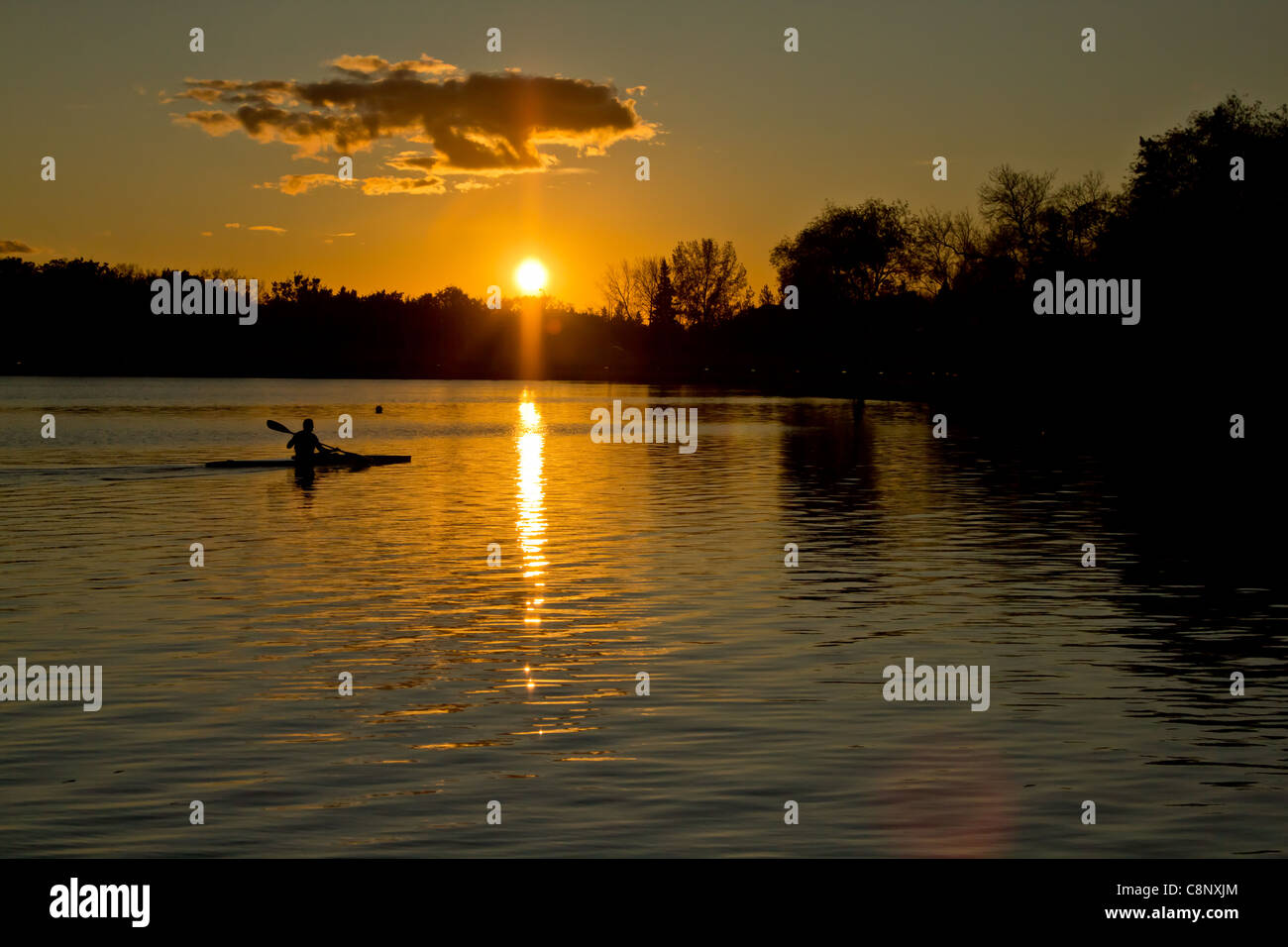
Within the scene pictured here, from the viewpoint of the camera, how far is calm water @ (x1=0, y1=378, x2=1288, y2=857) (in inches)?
456

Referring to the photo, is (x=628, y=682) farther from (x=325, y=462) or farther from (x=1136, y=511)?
(x=325, y=462)

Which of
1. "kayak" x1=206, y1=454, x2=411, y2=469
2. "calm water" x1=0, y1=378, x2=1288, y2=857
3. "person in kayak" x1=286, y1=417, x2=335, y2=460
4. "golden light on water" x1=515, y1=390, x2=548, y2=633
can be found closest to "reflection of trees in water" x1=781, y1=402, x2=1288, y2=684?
"calm water" x1=0, y1=378, x2=1288, y2=857

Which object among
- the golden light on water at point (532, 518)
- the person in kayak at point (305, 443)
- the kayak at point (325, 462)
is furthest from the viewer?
the kayak at point (325, 462)

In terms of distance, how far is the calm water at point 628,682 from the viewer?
38.0 ft

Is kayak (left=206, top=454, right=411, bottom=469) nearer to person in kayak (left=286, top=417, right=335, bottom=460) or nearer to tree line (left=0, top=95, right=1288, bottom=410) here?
person in kayak (left=286, top=417, right=335, bottom=460)

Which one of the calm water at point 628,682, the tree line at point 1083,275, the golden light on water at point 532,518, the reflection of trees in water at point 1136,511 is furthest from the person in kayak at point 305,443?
the tree line at point 1083,275

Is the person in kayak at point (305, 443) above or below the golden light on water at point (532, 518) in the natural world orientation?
above

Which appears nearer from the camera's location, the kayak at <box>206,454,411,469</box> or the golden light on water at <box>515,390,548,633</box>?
the golden light on water at <box>515,390,548,633</box>

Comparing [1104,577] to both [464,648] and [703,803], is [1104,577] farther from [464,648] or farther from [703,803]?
[703,803]

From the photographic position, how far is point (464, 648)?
19.2 meters

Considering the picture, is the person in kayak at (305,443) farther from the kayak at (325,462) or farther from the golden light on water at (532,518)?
the golden light on water at (532,518)

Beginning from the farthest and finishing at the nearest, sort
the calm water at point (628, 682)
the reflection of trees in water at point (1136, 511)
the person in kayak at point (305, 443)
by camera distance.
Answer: the person in kayak at point (305, 443)
the reflection of trees in water at point (1136, 511)
the calm water at point (628, 682)

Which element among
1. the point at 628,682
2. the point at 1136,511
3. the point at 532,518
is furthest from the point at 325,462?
the point at 628,682
